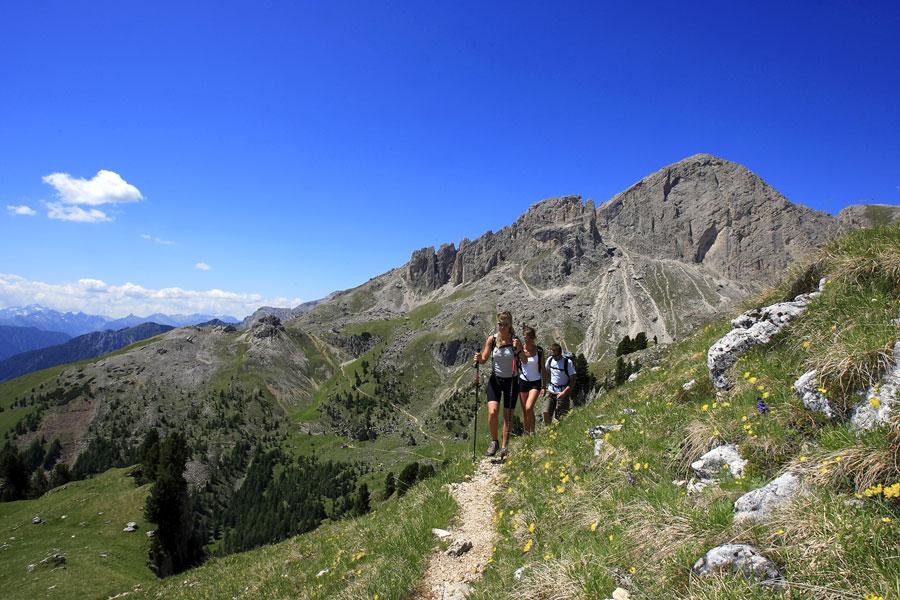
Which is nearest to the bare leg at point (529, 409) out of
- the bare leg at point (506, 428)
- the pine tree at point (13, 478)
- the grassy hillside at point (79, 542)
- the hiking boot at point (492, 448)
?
the bare leg at point (506, 428)

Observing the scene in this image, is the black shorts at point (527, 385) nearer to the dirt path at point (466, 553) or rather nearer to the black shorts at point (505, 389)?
the black shorts at point (505, 389)

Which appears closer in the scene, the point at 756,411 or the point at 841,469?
the point at 841,469

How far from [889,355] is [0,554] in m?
76.6

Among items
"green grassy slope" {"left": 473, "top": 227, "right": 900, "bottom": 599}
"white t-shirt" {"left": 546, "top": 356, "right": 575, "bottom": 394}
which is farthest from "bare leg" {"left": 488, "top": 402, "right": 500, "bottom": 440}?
"white t-shirt" {"left": 546, "top": 356, "right": 575, "bottom": 394}

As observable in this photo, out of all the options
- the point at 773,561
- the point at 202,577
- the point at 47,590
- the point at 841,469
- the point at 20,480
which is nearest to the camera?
the point at 773,561

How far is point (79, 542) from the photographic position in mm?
56062

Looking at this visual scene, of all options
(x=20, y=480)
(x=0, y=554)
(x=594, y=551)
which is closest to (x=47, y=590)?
(x=0, y=554)

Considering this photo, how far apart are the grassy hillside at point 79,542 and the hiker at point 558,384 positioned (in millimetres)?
36236

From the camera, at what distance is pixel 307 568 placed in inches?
533

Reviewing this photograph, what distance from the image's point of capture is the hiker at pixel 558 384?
18.9 m

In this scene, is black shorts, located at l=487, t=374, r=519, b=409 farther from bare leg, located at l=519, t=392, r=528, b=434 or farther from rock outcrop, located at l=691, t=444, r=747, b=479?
rock outcrop, located at l=691, t=444, r=747, b=479

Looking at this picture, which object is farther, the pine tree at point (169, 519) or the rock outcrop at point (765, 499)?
the pine tree at point (169, 519)

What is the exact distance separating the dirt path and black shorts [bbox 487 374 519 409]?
3.02 meters

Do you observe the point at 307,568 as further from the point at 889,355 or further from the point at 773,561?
the point at 889,355
